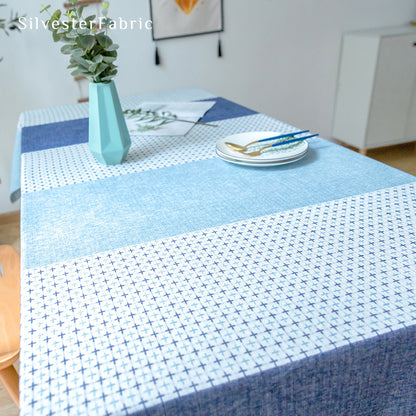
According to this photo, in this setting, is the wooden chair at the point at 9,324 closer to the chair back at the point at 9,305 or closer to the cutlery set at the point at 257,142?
the chair back at the point at 9,305

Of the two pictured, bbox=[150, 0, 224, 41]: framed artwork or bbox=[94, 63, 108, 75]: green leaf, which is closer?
bbox=[94, 63, 108, 75]: green leaf

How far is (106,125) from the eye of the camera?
3.60 ft

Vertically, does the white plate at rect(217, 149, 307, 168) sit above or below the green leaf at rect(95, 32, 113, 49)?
below

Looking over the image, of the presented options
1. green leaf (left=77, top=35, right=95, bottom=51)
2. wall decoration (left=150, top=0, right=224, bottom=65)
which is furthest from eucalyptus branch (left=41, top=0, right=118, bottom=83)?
wall decoration (left=150, top=0, right=224, bottom=65)

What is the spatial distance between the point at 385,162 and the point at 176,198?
2.72 metres

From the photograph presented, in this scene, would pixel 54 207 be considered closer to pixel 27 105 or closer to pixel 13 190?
pixel 13 190

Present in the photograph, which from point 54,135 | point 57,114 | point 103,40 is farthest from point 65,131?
point 103,40

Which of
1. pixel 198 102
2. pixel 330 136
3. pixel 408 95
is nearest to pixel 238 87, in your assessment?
pixel 330 136

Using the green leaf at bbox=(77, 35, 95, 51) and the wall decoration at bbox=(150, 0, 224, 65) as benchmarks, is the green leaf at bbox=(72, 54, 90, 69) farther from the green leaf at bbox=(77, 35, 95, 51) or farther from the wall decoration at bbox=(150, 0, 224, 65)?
the wall decoration at bbox=(150, 0, 224, 65)

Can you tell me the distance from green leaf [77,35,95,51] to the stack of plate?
0.39 metres

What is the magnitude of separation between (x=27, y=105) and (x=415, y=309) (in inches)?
99.5

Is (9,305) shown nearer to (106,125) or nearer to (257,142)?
(106,125)

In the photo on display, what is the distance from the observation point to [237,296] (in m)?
0.63

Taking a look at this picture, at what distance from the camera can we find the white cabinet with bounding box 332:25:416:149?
2951 mm
